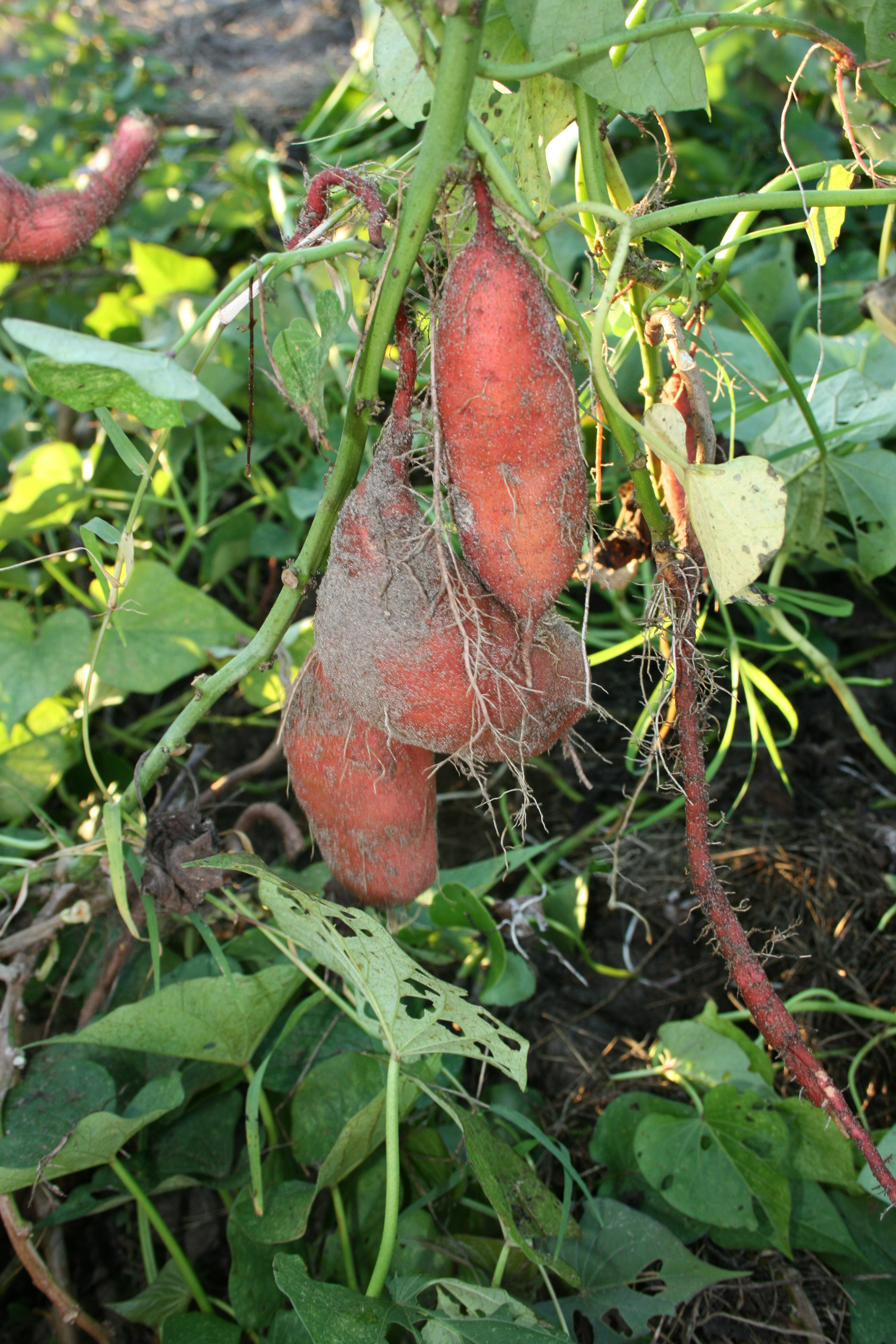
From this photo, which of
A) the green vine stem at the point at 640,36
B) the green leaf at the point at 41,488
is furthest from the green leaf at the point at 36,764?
the green vine stem at the point at 640,36

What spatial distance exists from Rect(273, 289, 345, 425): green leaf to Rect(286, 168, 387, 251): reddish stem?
1.8 inches

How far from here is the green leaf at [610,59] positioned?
53 centimetres

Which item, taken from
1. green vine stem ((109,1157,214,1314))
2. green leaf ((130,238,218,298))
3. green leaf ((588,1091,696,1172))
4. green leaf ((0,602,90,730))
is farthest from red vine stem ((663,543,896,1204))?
green leaf ((130,238,218,298))

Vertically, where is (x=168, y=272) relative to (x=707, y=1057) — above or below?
above

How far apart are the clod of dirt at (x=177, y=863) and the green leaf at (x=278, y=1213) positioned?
25 cm

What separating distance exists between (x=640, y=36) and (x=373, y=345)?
0.24 metres

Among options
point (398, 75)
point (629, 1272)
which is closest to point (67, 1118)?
point (629, 1272)

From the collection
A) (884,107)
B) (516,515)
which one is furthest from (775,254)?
(516,515)

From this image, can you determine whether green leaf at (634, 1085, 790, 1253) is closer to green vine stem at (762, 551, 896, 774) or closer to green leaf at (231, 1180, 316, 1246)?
green leaf at (231, 1180, 316, 1246)

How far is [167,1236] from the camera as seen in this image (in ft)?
2.46

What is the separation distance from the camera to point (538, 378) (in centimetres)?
55

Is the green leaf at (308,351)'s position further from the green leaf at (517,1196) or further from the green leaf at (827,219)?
the green leaf at (517,1196)

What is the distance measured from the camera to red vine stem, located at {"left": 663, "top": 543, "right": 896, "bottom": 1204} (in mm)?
616

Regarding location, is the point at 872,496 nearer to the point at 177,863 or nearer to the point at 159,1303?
the point at 177,863
